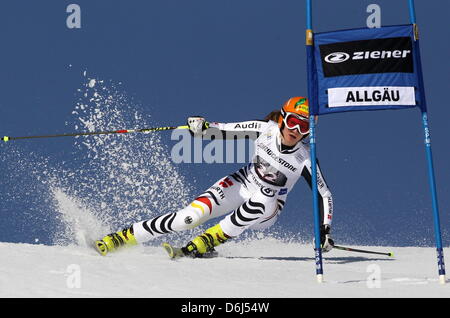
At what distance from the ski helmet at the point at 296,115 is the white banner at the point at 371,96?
1.66m

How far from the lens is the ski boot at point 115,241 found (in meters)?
7.98

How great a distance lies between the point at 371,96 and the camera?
6.21 metres

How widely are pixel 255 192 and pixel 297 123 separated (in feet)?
2.88

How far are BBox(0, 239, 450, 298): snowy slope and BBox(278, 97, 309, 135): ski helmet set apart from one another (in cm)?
137

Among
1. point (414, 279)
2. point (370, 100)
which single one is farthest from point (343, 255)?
point (370, 100)

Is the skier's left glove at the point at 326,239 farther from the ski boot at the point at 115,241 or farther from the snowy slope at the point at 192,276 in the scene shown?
the ski boot at the point at 115,241

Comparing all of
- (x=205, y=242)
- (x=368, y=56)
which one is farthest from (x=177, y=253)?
(x=368, y=56)

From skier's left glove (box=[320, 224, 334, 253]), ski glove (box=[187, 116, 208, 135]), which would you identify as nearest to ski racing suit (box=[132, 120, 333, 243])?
skier's left glove (box=[320, 224, 334, 253])

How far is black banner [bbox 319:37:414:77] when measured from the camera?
6.25 meters

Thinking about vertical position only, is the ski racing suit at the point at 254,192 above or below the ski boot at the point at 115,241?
above
